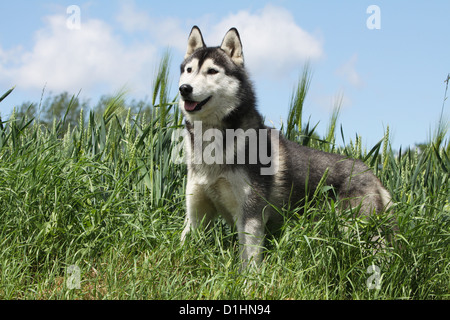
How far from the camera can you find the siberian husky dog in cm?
385

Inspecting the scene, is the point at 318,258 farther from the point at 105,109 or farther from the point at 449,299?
the point at 105,109

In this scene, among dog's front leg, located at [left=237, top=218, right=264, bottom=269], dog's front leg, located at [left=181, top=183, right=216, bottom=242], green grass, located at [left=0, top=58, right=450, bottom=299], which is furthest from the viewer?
dog's front leg, located at [left=181, top=183, right=216, bottom=242]

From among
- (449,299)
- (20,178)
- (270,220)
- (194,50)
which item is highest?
(194,50)

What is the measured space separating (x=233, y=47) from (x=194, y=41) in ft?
1.29

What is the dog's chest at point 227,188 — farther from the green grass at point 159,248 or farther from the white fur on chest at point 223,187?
the green grass at point 159,248

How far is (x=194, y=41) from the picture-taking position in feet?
14.2

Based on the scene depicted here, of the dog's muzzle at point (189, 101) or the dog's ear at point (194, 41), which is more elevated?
the dog's ear at point (194, 41)

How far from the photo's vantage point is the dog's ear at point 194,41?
4277 mm

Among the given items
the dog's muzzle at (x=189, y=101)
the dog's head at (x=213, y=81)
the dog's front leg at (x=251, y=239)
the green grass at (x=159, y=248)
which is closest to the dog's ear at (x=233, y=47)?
the dog's head at (x=213, y=81)

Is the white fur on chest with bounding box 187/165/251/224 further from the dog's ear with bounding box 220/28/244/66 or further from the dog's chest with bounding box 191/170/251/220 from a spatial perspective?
the dog's ear with bounding box 220/28/244/66

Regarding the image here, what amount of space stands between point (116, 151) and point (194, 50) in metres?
1.55

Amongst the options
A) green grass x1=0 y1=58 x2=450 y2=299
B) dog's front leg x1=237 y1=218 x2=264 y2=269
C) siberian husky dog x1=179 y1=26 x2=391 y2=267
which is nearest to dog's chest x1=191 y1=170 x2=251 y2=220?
siberian husky dog x1=179 y1=26 x2=391 y2=267

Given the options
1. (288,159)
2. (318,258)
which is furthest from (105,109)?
(318,258)
